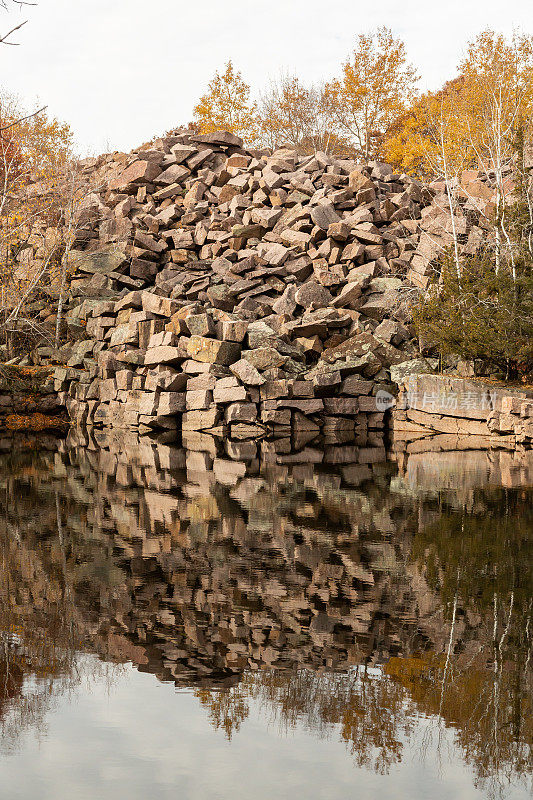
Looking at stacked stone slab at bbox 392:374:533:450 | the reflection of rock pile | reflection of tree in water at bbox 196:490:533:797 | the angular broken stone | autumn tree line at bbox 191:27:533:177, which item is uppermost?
autumn tree line at bbox 191:27:533:177

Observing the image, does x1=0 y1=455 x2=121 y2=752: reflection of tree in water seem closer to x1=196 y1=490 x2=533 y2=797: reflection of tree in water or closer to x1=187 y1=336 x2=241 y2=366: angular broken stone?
x1=196 y1=490 x2=533 y2=797: reflection of tree in water

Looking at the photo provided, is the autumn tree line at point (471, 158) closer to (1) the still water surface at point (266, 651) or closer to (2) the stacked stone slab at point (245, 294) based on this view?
(2) the stacked stone slab at point (245, 294)

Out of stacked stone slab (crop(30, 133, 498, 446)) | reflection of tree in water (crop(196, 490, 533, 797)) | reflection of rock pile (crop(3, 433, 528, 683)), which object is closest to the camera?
reflection of tree in water (crop(196, 490, 533, 797))

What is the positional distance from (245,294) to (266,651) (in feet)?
80.5

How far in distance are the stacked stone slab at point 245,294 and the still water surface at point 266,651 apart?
13.8m

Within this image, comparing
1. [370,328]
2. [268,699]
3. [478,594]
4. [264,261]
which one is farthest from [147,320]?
[268,699]

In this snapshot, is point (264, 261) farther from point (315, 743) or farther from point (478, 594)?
point (315, 743)

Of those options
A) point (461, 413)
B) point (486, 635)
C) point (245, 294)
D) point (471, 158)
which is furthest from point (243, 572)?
point (471, 158)

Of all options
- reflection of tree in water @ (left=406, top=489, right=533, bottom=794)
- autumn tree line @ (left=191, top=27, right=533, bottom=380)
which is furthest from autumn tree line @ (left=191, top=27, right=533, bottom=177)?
reflection of tree in water @ (left=406, top=489, right=533, bottom=794)

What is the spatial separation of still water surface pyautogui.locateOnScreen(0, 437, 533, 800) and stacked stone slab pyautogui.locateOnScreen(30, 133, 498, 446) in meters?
13.8

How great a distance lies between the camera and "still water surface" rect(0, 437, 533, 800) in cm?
472

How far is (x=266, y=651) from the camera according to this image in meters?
6.55

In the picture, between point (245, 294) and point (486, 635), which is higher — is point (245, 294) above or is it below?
above

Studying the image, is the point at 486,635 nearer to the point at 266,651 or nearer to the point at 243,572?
the point at 266,651
